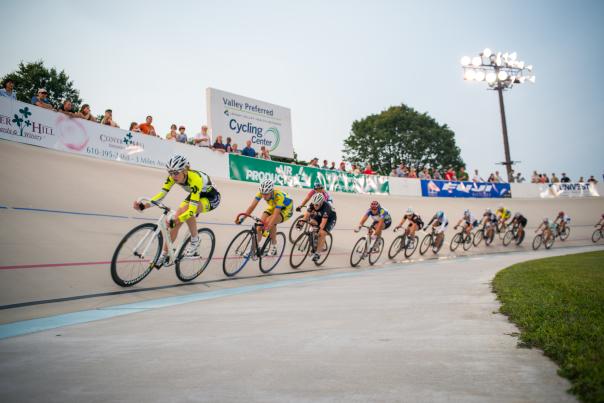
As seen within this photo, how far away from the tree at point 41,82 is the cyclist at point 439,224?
29952 mm

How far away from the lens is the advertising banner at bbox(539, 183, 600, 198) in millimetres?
26266

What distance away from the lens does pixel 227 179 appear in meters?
12.8

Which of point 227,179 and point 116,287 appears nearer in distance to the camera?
point 116,287

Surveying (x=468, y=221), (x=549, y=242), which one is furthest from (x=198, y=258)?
(x=549, y=242)

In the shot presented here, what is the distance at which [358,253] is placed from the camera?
36.8 feet

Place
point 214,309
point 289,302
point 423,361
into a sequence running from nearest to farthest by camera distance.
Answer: point 423,361, point 214,309, point 289,302

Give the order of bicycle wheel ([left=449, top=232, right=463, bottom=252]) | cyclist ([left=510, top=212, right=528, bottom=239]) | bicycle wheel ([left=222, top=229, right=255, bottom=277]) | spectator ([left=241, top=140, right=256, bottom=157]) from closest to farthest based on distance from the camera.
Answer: bicycle wheel ([left=222, top=229, right=255, bottom=277])
spectator ([left=241, top=140, right=256, bottom=157])
bicycle wheel ([left=449, top=232, right=463, bottom=252])
cyclist ([left=510, top=212, right=528, bottom=239])

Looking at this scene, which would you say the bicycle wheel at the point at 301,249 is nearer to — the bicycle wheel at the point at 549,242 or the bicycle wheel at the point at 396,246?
the bicycle wheel at the point at 396,246

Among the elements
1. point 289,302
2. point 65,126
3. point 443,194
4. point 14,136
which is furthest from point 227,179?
point 443,194

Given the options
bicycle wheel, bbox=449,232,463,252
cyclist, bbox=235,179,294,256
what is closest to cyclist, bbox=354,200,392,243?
cyclist, bbox=235,179,294,256

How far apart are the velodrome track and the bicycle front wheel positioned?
216 millimetres

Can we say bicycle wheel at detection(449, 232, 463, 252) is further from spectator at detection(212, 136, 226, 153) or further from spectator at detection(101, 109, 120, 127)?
spectator at detection(101, 109, 120, 127)

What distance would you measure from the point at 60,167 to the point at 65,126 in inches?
48.2

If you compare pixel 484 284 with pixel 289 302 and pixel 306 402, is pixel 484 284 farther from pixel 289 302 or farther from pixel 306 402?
pixel 306 402
